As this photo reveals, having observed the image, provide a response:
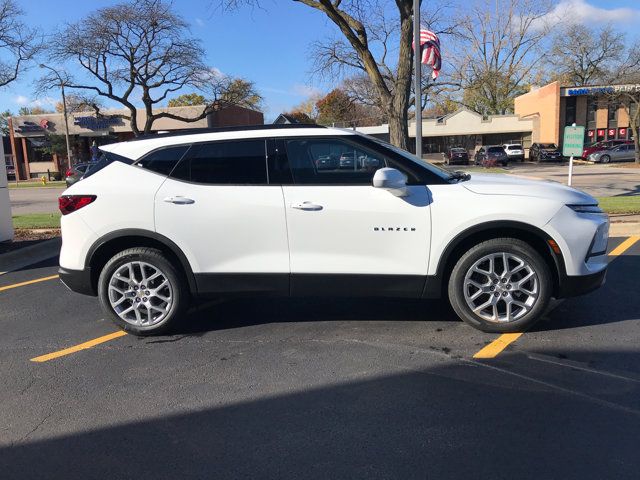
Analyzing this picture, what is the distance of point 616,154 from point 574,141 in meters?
33.3

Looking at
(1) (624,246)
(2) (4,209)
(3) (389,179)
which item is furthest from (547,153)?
(3) (389,179)

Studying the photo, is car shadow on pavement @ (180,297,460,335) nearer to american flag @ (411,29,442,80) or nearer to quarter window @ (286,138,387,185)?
quarter window @ (286,138,387,185)

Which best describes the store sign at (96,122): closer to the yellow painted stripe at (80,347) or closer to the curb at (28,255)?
the curb at (28,255)

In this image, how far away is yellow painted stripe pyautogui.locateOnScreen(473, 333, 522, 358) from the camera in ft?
13.4

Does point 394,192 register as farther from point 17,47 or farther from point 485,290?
point 17,47

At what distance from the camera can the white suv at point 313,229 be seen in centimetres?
434

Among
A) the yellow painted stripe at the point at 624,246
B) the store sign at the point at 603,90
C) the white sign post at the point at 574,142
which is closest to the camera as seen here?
the yellow painted stripe at the point at 624,246

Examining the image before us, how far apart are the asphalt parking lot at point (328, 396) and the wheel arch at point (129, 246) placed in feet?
1.96

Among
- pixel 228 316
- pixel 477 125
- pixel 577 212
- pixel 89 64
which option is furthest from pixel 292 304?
pixel 477 125

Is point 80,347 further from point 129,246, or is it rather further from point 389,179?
point 389,179

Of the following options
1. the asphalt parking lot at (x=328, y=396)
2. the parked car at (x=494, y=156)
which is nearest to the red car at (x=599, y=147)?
the parked car at (x=494, y=156)

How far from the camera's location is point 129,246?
4805mm

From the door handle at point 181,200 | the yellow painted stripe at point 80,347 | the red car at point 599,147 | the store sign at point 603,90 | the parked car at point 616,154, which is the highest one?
the store sign at point 603,90

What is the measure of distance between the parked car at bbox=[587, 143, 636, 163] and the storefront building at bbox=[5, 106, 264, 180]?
101ft
